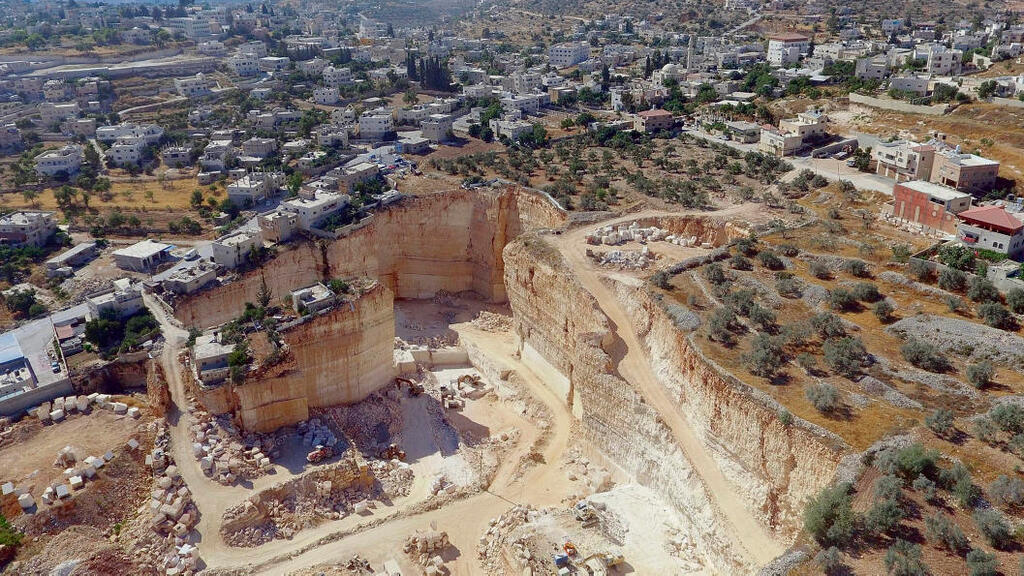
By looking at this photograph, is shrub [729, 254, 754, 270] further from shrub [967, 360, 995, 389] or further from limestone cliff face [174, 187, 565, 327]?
limestone cliff face [174, 187, 565, 327]

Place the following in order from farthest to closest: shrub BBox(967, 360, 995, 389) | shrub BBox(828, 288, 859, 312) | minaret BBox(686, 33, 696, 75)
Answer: minaret BBox(686, 33, 696, 75), shrub BBox(828, 288, 859, 312), shrub BBox(967, 360, 995, 389)

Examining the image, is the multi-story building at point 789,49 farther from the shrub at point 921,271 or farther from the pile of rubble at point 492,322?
the shrub at point 921,271

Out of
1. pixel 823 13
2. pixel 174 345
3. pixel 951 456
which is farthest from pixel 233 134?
pixel 823 13

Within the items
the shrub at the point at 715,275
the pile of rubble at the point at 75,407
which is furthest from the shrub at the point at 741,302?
the pile of rubble at the point at 75,407

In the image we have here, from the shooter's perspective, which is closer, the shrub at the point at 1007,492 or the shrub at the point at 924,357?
the shrub at the point at 1007,492

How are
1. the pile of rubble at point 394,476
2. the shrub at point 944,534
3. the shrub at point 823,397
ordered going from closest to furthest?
the shrub at point 944,534
the shrub at point 823,397
the pile of rubble at point 394,476

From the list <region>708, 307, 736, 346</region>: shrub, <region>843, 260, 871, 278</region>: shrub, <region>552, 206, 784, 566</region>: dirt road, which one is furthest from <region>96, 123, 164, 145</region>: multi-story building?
<region>843, 260, 871, 278</region>: shrub

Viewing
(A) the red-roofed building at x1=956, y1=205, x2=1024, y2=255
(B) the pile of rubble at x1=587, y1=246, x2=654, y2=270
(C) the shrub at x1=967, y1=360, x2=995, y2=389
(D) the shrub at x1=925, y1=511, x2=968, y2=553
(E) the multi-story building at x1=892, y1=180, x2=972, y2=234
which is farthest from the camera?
(E) the multi-story building at x1=892, y1=180, x2=972, y2=234
